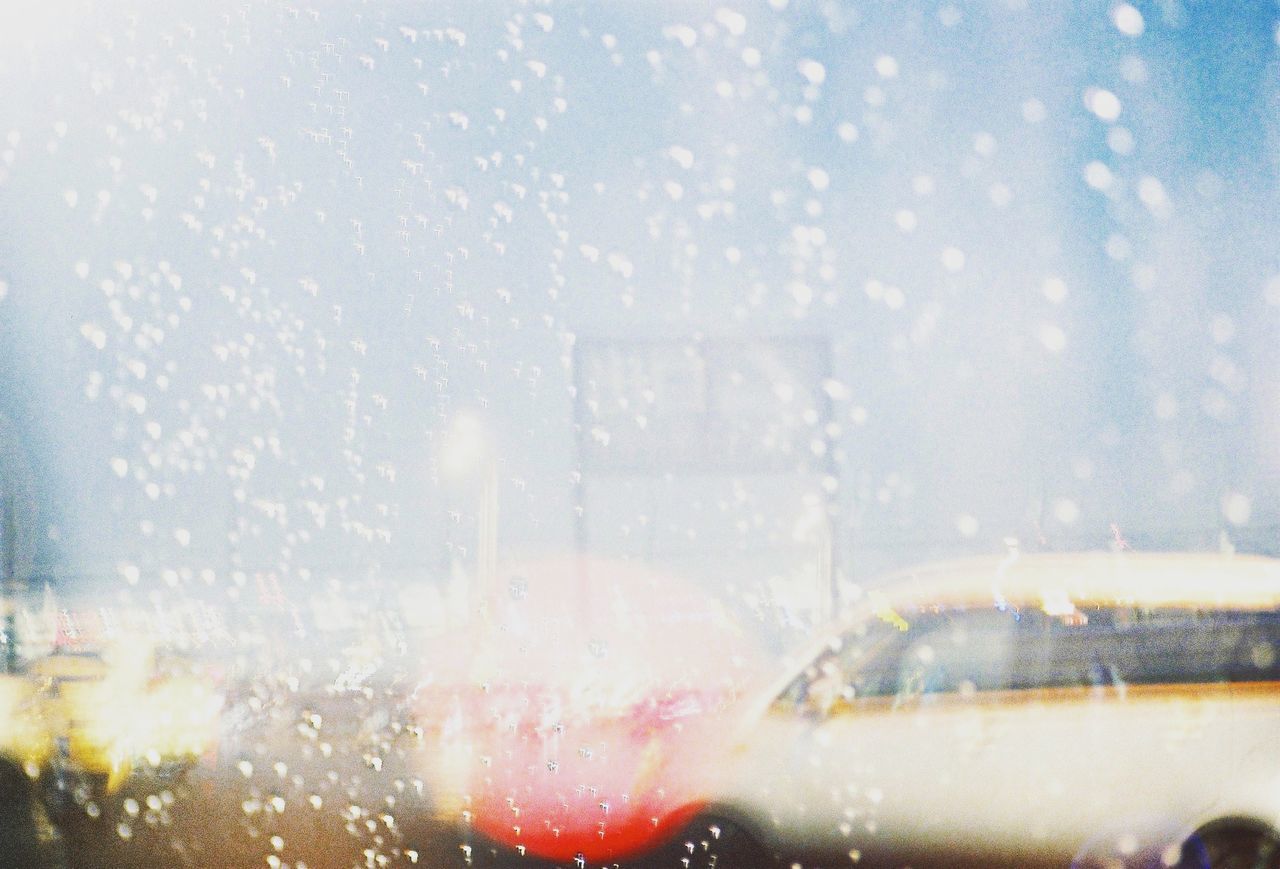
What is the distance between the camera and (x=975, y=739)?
4.31 m

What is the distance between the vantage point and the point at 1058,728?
4219mm

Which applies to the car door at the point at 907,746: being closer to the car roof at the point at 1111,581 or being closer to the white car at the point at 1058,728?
the white car at the point at 1058,728

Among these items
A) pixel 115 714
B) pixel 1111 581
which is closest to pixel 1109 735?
pixel 1111 581

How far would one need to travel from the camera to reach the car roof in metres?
4.26

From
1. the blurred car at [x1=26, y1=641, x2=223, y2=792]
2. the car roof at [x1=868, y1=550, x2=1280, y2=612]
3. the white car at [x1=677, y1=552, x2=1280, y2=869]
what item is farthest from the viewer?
the blurred car at [x1=26, y1=641, x2=223, y2=792]

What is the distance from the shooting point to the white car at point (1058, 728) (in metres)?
4.15

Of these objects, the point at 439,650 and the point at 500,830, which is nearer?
the point at 500,830

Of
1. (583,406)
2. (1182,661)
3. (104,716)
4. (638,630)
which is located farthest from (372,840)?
(583,406)

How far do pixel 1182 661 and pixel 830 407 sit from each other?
30.7ft

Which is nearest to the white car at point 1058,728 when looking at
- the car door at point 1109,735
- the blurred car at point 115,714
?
the car door at point 1109,735

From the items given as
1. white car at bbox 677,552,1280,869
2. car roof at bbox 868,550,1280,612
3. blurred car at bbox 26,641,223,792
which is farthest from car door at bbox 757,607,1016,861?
blurred car at bbox 26,641,223,792

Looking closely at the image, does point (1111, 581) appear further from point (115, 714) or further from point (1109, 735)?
point (115, 714)

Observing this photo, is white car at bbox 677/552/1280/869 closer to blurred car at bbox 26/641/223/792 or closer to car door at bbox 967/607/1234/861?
car door at bbox 967/607/1234/861

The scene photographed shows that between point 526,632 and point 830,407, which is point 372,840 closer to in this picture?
point 526,632
